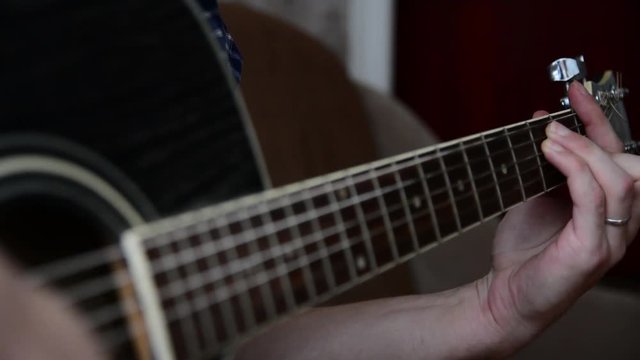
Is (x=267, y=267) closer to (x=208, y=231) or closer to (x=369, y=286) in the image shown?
(x=208, y=231)

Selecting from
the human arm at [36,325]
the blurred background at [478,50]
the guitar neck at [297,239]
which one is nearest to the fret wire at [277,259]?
the guitar neck at [297,239]

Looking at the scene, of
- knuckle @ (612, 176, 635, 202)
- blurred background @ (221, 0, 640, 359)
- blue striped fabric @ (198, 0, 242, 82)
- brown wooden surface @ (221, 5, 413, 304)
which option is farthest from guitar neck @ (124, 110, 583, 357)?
brown wooden surface @ (221, 5, 413, 304)

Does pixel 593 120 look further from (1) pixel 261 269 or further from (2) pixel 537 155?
(1) pixel 261 269

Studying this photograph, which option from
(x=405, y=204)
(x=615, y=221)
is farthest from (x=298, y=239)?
(x=615, y=221)

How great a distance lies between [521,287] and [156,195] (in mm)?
389

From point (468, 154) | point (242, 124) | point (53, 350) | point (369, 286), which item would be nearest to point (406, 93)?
point (369, 286)

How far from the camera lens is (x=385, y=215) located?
0.51m

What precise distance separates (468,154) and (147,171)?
0.93 ft

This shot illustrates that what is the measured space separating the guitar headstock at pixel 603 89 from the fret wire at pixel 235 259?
17.4 inches

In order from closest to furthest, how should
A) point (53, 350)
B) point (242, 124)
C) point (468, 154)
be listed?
point (53, 350), point (242, 124), point (468, 154)

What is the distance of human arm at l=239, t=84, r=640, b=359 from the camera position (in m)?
0.65

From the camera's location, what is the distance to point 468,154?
0.60 meters

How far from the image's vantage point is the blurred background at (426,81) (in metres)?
1.09

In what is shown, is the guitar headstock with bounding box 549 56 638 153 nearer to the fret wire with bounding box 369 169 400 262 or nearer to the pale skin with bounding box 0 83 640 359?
the pale skin with bounding box 0 83 640 359
